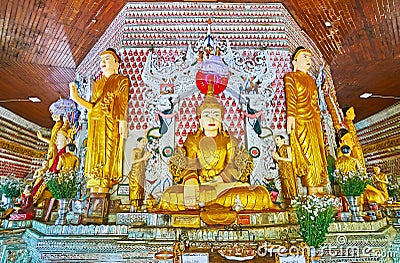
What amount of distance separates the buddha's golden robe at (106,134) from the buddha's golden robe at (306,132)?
270 cm

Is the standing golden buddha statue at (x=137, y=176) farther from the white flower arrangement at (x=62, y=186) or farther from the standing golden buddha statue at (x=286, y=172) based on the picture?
the standing golden buddha statue at (x=286, y=172)

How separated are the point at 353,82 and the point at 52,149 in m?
7.19

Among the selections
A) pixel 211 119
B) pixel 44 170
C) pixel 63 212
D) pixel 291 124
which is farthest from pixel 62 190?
pixel 291 124

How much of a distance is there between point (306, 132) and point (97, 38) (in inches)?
173

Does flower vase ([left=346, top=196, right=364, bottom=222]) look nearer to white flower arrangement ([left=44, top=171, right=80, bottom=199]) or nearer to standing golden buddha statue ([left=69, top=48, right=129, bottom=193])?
standing golden buddha statue ([left=69, top=48, right=129, bottom=193])

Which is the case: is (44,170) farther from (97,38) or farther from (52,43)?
A: (97,38)

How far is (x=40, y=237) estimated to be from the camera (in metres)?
4.10

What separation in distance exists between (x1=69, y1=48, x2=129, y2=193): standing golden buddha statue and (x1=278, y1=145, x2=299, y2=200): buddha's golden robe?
99.3 inches

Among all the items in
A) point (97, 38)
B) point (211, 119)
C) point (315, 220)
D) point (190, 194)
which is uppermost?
point (97, 38)

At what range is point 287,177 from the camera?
16.6ft

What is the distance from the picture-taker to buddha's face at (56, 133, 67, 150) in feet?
19.8

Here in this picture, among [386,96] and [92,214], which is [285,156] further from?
[386,96]

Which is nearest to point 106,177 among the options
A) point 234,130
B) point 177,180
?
point 177,180

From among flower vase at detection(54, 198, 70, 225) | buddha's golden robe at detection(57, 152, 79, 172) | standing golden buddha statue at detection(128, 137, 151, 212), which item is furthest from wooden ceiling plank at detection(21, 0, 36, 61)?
flower vase at detection(54, 198, 70, 225)
